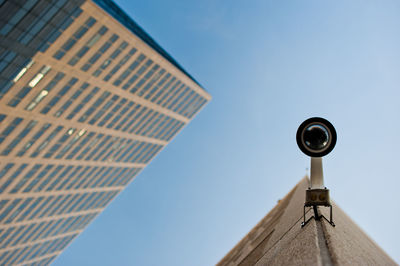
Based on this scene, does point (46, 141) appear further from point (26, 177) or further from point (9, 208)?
point (9, 208)

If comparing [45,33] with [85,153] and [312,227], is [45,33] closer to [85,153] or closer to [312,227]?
[85,153]

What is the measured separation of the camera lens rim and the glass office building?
3742cm

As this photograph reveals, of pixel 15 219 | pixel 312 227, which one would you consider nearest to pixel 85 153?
pixel 15 219

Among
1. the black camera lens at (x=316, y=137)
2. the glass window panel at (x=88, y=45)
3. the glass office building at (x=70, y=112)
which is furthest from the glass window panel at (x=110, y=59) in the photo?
the black camera lens at (x=316, y=137)

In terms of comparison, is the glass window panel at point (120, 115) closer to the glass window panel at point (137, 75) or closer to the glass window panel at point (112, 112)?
the glass window panel at point (112, 112)

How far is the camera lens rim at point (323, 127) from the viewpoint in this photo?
12.2 ft

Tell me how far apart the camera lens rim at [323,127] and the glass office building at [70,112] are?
37421mm

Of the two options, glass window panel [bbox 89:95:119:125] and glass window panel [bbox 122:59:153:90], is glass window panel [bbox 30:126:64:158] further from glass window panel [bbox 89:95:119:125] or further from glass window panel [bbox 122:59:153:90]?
glass window panel [bbox 122:59:153:90]

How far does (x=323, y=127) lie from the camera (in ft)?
12.2

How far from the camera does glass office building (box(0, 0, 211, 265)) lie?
37906 millimetres

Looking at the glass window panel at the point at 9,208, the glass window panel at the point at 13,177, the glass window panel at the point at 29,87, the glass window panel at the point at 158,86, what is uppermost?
the glass window panel at the point at 158,86

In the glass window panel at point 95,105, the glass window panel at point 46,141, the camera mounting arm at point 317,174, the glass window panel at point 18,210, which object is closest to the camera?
the camera mounting arm at point 317,174

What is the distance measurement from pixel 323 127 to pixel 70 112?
4867 cm

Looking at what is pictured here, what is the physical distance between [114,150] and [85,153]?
6849 mm
